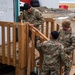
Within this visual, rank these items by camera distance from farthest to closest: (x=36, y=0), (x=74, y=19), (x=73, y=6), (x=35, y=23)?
(x=73, y=6) → (x=36, y=0) → (x=74, y=19) → (x=35, y=23)

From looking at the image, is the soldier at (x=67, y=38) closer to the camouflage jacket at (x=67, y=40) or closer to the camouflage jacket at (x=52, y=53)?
the camouflage jacket at (x=67, y=40)

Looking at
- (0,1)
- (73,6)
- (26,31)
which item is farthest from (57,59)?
(73,6)

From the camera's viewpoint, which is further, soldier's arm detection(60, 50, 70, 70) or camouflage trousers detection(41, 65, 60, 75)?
camouflage trousers detection(41, 65, 60, 75)

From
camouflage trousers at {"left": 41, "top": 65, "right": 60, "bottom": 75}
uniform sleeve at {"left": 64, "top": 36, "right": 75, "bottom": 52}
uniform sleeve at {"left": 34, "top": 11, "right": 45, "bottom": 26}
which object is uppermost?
uniform sleeve at {"left": 34, "top": 11, "right": 45, "bottom": 26}

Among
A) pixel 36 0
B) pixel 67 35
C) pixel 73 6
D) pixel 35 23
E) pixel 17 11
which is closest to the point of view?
pixel 67 35

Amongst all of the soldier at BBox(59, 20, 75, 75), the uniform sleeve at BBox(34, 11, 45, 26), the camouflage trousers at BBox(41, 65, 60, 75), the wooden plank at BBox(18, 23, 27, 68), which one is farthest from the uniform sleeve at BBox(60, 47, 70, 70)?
the uniform sleeve at BBox(34, 11, 45, 26)

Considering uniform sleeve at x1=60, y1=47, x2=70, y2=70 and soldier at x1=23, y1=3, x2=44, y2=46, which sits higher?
soldier at x1=23, y1=3, x2=44, y2=46

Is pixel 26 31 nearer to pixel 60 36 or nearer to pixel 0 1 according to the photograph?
pixel 60 36

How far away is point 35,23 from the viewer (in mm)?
7684

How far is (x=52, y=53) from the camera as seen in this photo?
577 centimetres

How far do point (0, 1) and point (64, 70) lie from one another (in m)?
3.41

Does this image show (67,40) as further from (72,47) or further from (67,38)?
(72,47)

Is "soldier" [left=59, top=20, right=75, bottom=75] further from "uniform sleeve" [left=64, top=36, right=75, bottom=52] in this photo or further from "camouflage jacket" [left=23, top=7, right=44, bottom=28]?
"camouflage jacket" [left=23, top=7, right=44, bottom=28]

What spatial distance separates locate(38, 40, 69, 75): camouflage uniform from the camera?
5.73m
